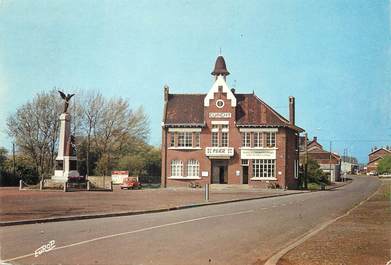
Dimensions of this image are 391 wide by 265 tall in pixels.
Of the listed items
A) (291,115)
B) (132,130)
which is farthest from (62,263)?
(132,130)

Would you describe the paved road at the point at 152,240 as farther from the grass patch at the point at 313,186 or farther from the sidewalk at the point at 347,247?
the grass patch at the point at 313,186

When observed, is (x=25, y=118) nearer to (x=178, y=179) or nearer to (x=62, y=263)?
(x=178, y=179)

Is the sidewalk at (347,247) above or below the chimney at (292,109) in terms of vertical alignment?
below

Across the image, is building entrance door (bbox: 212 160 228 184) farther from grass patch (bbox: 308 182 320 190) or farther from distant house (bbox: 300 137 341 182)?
distant house (bbox: 300 137 341 182)

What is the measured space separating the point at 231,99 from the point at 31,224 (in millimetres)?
48229

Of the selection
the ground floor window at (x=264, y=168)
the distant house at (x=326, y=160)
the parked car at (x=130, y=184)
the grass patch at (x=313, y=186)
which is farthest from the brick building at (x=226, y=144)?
the distant house at (x=326, y=160)

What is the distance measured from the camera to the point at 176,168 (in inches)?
2527

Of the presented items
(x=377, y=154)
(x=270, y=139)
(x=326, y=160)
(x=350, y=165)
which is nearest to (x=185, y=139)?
(x=270, y=139)

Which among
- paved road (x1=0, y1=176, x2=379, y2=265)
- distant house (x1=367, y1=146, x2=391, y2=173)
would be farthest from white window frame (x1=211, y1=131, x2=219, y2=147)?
paved road (x1=0, y1=176, x2=379, y2=265)

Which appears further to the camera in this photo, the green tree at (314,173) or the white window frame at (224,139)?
the green tree at (314,173)

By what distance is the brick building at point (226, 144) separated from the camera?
63062 mm

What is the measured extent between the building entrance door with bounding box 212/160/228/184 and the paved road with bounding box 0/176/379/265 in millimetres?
43591

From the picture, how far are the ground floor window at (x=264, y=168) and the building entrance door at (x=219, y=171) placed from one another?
348 cm

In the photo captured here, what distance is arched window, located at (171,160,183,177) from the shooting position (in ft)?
210
